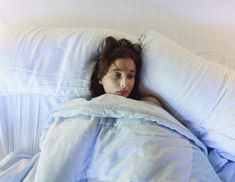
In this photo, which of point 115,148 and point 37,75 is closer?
point 115,148

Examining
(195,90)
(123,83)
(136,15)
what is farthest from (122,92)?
(136,15)

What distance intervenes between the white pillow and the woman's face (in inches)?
2.2

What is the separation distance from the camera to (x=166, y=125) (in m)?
1.00

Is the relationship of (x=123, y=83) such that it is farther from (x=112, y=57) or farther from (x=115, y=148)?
(x=115, y=148)

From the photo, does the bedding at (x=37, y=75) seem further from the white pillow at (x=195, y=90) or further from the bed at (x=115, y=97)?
the white pillow at (x=195, y=90)

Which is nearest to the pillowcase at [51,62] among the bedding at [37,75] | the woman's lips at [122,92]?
the bedding at [37,75]

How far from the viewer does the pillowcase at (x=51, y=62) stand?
115 centimetres

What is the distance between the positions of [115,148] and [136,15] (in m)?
0.63

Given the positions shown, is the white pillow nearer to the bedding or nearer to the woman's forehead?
the woman's forehead

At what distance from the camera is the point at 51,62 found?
46.1 inches

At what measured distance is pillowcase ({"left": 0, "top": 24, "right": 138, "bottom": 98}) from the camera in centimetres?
115

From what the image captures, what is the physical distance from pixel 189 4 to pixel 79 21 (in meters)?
0.44

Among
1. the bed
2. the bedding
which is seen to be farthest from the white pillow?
the bedding

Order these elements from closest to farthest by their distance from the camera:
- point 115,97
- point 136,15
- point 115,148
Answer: point 115,148, point 115,97, point 136,15
